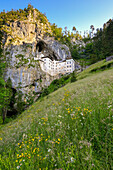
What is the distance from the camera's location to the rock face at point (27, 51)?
6128cm

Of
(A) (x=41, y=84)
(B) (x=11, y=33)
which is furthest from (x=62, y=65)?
(B) (x=11, y=33)

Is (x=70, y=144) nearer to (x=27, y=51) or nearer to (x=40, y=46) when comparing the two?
(x=27, y=51)

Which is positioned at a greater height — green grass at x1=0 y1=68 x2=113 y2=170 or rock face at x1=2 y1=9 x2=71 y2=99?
rock face at x1=2 y1=9 x2=71 y2=99

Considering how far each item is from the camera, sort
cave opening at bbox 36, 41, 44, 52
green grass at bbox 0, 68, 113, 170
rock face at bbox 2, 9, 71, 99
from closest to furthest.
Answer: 1. green grass at bbox 0, 68, 113, 170
2. rock face at bbox 2, 9, 71, 99
3. cave opening at bbox 36, 41, 44, 52

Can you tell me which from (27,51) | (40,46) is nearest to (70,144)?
(27,51)

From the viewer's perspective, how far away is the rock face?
61281 millimetres

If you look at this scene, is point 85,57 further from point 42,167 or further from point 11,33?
point 42,167

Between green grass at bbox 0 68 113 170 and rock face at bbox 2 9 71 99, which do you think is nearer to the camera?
green grass at bbox 0 68 113 170

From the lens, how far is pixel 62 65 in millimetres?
80562

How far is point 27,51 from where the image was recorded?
224 feet

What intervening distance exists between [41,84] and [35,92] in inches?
313

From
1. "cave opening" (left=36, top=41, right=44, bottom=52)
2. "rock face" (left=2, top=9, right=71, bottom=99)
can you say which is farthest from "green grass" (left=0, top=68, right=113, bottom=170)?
"cave opening" (left=36, top=41, right=44, bottom=52)

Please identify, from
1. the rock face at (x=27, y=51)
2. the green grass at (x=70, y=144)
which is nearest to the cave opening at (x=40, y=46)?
the rock face at (x=27, y=51)

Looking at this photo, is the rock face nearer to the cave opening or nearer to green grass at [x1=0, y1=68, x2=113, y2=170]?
the cave opening
